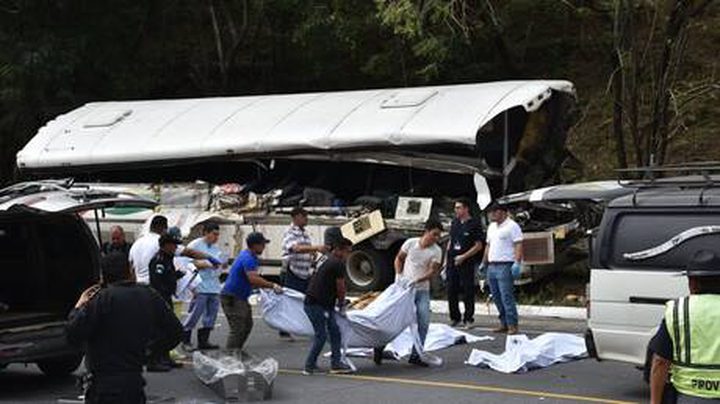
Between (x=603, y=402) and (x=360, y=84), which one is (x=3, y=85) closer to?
(x=360, y=84)

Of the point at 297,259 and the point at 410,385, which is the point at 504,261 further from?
the point at 410,385

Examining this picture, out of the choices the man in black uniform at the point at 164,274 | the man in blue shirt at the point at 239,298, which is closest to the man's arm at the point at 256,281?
the man in blue shirt at the point at 239,298

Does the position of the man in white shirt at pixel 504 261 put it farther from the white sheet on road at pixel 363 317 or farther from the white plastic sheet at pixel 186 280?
the white plastic sheet at pixel 186 280

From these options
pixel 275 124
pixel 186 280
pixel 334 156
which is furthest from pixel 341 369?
pixel 275 124

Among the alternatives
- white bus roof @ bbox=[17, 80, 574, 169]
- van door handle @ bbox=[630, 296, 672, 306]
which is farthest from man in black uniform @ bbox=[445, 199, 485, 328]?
van door handle @ bbox=[630, 296, 672, 306]

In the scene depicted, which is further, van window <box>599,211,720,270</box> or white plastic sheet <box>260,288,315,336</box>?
white plastic sheet <box>260,288,315,336</box>

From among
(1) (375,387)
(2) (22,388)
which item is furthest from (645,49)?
(2) (22,388)

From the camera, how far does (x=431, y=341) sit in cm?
1277

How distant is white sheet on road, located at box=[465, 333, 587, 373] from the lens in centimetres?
1105

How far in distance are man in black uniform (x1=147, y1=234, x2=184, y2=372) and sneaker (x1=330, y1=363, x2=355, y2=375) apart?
1.80 metres

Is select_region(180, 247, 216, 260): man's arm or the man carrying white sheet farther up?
select_region(180, 247, 216, 260): man's arm

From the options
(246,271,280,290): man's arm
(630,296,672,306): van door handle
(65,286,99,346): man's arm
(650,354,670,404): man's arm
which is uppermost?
(65,286,99,346): man's arm

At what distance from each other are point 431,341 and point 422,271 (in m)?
1.42

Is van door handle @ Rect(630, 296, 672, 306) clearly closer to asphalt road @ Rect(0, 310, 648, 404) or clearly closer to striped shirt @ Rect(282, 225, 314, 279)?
asphalt road @ Rect(0, 310, 648, 404)
